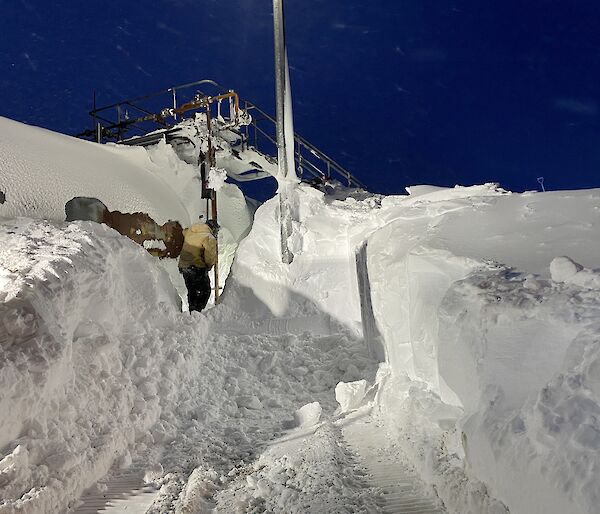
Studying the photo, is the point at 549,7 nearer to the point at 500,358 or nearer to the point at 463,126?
the point at 463,126

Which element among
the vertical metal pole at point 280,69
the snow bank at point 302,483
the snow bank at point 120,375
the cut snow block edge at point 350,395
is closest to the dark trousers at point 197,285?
the snow bank at point 120,375

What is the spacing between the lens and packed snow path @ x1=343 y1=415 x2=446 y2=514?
286cm

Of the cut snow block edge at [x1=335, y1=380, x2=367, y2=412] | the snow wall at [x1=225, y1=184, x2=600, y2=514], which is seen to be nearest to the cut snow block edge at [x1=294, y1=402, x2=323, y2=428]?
the cut snow block edge at [x1=335, y1=380, x2=367, y2=412]

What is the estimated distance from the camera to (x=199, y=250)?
8172 millimetres

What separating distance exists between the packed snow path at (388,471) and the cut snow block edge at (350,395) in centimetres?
36

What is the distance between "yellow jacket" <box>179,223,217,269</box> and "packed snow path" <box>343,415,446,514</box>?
4380mm

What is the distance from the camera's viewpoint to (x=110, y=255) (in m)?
5.18

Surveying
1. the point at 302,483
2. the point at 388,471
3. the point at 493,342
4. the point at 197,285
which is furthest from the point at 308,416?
the point at 197,285

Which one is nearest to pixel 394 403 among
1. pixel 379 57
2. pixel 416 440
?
pixel 416 440

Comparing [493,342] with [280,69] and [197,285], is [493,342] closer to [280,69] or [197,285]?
[197,285]

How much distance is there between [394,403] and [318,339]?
97.9 inches

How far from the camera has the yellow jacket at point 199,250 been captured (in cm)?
816

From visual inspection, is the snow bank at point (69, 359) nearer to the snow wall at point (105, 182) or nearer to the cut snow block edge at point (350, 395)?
the snow wall at point (105, 182)

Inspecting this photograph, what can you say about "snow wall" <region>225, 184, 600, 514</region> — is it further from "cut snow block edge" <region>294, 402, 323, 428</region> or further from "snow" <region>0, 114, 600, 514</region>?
"cut snow block edge" <region>294, 402, 323, 428</region>
